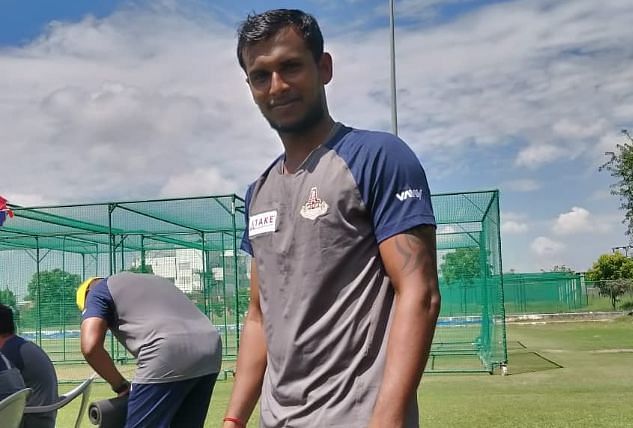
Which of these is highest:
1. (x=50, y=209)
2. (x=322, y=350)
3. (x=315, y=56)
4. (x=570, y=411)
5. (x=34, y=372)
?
(x=50, y=209)

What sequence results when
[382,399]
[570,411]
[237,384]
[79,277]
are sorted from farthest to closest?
[79,277], [570,411], [237,384], [382,399]

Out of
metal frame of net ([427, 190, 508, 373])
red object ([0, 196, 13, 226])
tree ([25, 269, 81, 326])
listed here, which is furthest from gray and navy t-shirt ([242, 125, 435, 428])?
tree ([25, 269, 81, 326])

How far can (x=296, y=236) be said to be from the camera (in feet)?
6.26

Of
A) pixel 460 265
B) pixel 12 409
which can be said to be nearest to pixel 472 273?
pixel 460 265

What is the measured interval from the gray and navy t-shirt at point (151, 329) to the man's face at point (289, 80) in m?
2.61

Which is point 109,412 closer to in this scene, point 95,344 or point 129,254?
point 95,344

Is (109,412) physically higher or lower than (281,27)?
lower

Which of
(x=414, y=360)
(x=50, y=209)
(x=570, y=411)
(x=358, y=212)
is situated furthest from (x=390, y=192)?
(x=50, y=209)

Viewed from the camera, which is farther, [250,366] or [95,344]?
[95,344]

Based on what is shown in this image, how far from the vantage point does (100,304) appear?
430 centimetres

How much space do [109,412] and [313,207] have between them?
2714 millimetres

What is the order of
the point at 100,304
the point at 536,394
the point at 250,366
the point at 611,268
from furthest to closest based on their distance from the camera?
the point at 611,268 → the point at 536,394 → the point at 100,304 → the point at 250,366

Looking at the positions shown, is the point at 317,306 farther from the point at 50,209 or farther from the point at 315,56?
the point at 50,209

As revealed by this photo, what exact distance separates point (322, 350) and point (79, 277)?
53.0 ft
